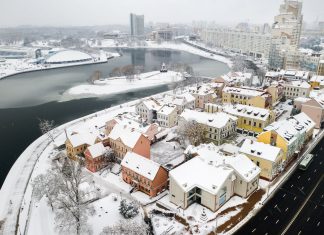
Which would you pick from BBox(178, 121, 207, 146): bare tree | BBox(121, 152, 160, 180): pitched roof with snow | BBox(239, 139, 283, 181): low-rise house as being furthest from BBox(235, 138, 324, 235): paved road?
BBox(178, 121, 207, 146): bare tree

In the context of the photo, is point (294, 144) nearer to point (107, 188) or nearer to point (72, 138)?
point (107, 188)

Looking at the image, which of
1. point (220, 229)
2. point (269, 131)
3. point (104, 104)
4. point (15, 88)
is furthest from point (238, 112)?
point (15, 88)

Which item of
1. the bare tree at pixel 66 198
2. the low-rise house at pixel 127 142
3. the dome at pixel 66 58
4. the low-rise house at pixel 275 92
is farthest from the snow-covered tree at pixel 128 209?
the dome at pixel 66 58

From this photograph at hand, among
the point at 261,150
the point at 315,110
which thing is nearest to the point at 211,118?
the point at 261,150

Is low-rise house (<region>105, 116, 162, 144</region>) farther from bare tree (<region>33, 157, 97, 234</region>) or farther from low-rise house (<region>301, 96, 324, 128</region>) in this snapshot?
low-rise house (<region>301, 96, 324, 128</region>)

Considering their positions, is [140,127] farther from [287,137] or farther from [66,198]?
[287,137]

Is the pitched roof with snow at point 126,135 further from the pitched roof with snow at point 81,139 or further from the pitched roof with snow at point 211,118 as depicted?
the pitched roof with snow at point 211,118
